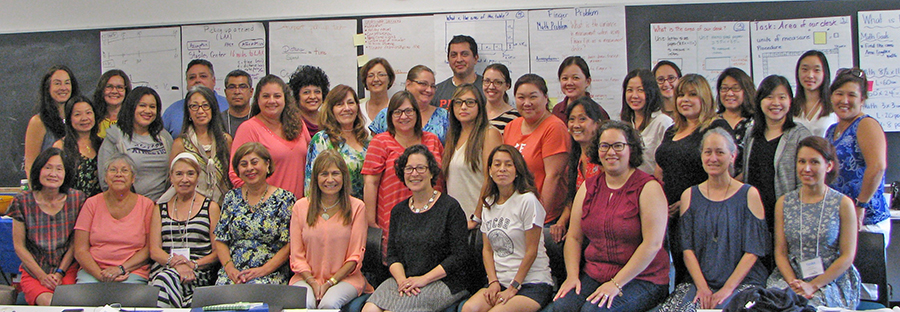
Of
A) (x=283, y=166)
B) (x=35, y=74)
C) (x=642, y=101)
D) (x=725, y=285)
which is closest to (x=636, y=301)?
(x=725, y=285)

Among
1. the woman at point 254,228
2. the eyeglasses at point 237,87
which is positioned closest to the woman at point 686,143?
the woman at point 254,228

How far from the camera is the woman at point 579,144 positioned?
3262 millimetres

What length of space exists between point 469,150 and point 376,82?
1.03 m

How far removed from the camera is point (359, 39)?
4777 mm

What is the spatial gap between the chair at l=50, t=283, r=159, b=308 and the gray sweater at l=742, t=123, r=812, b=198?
2985 mm

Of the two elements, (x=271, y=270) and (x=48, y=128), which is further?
(x=48, y=128)

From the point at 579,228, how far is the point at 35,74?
15.6 ft

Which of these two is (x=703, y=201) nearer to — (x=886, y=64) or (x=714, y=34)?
(x=714, y=34)

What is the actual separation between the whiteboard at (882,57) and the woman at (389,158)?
3.26 m

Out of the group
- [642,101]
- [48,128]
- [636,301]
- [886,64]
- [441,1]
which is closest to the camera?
[636,301]

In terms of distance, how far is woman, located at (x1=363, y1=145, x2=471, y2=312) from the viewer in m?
3.02

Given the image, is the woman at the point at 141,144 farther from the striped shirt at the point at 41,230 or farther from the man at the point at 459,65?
the man at the point at 459,65

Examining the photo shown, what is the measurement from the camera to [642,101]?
348 centimetres

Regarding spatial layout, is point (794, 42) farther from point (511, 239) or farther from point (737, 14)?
point (511, 239)
